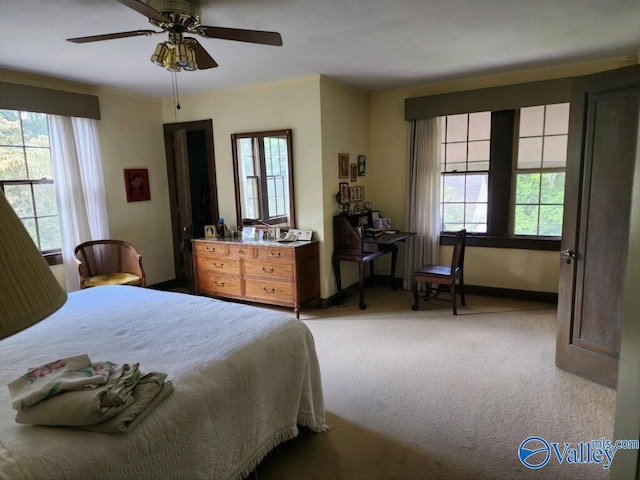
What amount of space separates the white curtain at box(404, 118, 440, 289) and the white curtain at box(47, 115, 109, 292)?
11.7 feet

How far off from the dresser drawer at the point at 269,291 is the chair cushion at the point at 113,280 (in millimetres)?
1153

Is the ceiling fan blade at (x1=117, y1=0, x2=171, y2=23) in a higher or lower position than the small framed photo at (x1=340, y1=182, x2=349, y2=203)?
higher

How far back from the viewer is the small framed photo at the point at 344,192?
4.64 metres

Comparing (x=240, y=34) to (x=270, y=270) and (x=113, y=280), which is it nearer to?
(x=270, y=270)

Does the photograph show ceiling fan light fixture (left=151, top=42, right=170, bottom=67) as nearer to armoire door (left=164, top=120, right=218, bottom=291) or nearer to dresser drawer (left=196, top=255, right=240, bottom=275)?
dresser drawer (left=196, top=255, right=240, bottom=275)

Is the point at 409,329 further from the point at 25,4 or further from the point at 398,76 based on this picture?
the point at 25,4

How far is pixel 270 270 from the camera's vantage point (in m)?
4.28

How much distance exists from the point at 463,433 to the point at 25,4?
11.5 ft

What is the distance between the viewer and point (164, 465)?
4.58 feet

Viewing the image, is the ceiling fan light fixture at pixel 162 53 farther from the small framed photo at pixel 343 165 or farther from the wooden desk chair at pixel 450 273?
the wooden desk chair at pixel 450 273

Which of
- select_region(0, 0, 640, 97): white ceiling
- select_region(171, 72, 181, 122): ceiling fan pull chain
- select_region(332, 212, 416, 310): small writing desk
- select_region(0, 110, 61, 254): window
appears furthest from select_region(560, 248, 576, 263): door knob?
select_region(0, 110, 61, 254): window

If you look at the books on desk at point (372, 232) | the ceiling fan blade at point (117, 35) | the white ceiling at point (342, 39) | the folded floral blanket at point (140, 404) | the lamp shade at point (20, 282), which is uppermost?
the white ceiling at point (342, 39)

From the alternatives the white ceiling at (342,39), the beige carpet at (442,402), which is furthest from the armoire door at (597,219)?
the white ceiling at (342,39)

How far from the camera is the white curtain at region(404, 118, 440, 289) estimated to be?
4797mm
